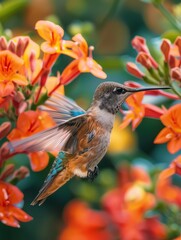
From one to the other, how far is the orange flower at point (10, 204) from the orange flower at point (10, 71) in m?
0.36

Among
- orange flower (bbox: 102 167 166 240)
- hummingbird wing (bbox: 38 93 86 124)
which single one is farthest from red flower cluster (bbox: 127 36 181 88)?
orange flower (bbox: 102 167 166 240)

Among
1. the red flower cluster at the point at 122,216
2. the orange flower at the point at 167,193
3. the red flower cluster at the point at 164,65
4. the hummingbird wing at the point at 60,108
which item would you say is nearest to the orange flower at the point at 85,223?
the red flower cluster at the point at 122,216

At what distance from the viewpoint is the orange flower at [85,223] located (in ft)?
13.0

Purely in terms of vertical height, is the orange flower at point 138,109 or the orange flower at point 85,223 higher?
the orange flower at point 138,109

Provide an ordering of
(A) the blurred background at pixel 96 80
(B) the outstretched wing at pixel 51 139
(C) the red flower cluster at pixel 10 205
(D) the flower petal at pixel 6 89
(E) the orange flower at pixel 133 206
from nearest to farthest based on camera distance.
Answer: (B) the outstretched wing at pixel 51 139 → (D) the flower petal at pixel 6 89 → (C) the red flower cluster at pixel 10 205 → (E) the orange flower at pixel 133 206 → (A) the blurred background at pixel 96 80

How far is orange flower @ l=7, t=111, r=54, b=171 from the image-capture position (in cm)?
245

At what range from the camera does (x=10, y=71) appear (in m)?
2.42

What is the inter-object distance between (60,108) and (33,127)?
0.16 m

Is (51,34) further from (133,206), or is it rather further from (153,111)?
(133,206)

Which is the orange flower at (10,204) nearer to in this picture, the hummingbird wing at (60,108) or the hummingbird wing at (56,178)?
the hummingbird wing at (56,178)

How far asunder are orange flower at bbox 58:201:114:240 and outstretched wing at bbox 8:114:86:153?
1470mm

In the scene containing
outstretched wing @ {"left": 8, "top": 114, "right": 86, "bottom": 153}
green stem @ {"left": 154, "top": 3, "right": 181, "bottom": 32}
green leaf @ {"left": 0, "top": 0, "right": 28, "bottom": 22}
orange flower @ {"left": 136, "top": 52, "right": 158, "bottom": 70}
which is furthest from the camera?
green leaf @ {"left": 0, "top": 0, "right": 28, "bottom": 22}

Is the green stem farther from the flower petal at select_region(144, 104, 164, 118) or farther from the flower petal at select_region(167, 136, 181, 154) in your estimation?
the flower petal at select_region(167, 136, 181, 154)

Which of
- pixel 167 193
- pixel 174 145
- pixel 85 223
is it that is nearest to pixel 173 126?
pixel 174 145
